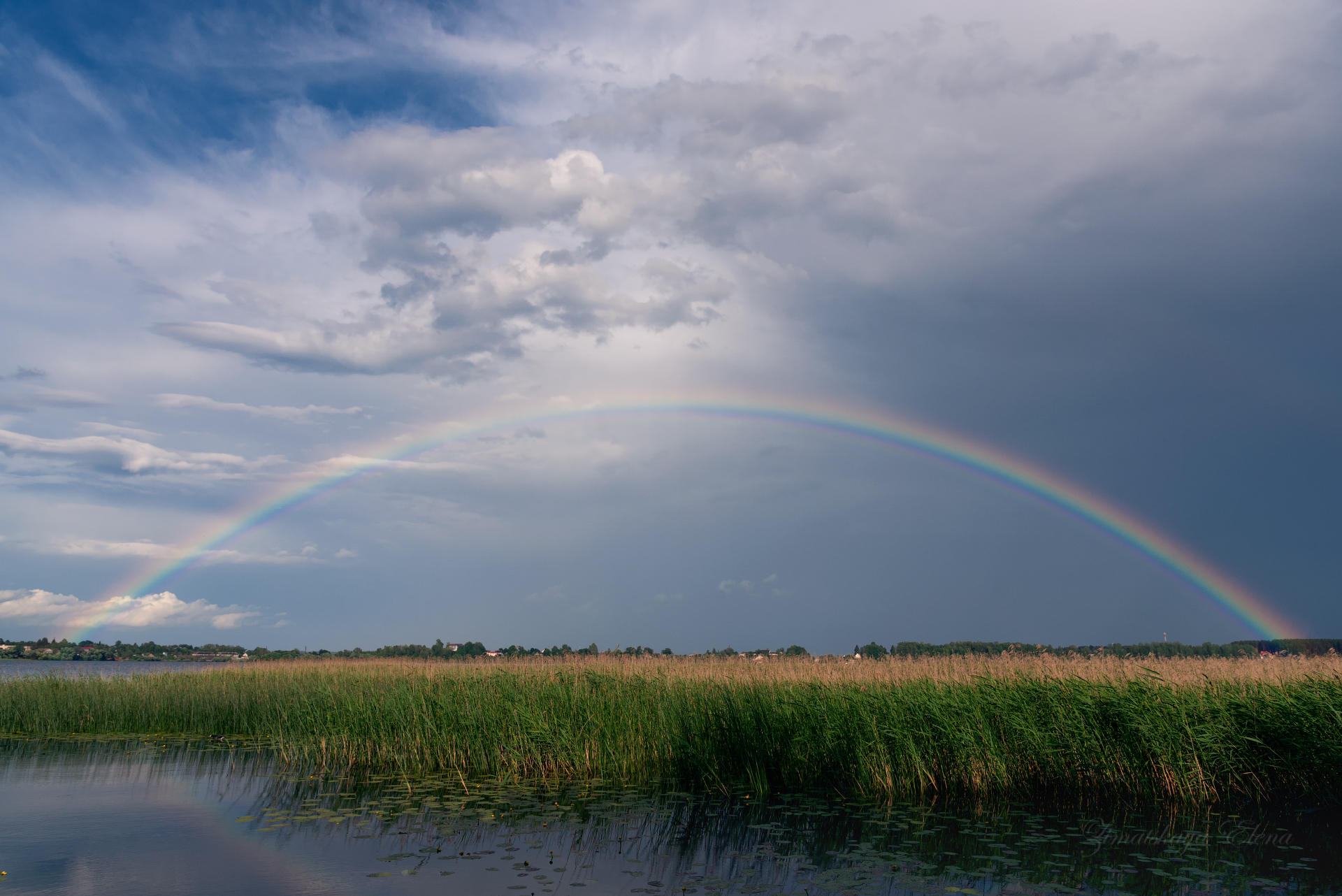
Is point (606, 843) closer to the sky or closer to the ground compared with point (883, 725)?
closer to the ground

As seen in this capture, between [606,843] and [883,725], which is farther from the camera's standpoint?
[883,725]

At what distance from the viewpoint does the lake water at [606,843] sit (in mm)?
8375

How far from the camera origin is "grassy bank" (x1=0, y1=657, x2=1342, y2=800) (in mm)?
12852

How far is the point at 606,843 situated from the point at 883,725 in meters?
5.71

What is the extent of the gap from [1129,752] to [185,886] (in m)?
13.3

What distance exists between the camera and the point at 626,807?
12.2 meters

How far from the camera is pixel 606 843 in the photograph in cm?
1003

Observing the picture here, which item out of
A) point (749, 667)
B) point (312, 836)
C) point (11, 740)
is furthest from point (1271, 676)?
point (11, 740)

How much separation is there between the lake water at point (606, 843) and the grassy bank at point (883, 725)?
31.3 inches

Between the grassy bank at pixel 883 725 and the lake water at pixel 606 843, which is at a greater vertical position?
the grassy bank at pixel 883 725

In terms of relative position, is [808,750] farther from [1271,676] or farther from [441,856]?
[1271,676]

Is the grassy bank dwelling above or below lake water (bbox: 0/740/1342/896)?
above

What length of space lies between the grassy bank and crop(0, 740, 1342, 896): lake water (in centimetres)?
80

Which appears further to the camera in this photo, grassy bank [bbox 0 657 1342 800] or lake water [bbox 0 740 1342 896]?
grassy bank [bbox 0 657 1342 800]
